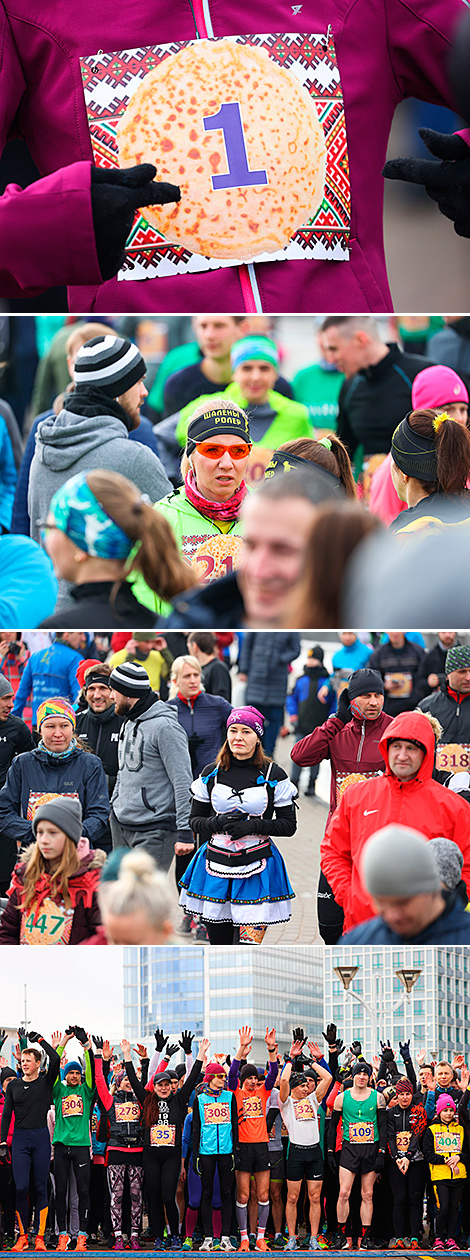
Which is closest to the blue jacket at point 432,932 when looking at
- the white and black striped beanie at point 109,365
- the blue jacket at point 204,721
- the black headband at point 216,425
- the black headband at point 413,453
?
the blue jacket at point 204,721

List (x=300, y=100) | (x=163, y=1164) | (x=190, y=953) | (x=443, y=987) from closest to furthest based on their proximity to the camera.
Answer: (x=190, y=953) → (x=300, y=100) → (x=443, y=987) → (x=163, y=1164)

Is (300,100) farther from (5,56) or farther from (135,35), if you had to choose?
(5,56)

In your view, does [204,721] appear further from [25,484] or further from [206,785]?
[25,484]

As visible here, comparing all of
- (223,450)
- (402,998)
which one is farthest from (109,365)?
(402,998)

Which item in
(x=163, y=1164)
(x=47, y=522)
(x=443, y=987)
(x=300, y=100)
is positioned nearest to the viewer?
(x=47, y=522)

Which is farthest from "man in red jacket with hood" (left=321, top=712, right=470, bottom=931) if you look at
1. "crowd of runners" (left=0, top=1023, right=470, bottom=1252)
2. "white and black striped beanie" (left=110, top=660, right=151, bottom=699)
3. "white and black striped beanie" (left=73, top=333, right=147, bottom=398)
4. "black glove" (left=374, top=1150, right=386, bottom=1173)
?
"black glove" (left=374, top=1150, right=386, bottom=1173)

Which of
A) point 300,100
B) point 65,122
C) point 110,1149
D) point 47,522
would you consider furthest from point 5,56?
point 110,1149

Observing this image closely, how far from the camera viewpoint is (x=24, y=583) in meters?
1.79

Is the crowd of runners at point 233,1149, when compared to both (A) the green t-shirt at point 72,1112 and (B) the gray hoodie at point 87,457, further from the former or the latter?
(B) the gray hoodie at point 87,457

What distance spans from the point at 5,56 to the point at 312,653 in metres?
1.23

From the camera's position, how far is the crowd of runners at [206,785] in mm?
1731

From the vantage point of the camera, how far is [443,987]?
306cm

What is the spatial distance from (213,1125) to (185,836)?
335 centimetres

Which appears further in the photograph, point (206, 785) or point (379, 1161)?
point (379, 1161)
